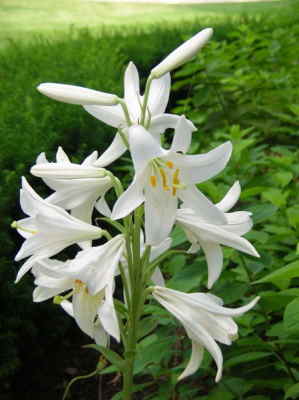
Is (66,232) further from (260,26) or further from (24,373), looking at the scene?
(260,26)

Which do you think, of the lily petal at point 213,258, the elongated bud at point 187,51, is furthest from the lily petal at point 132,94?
the lily petal at point 213,258

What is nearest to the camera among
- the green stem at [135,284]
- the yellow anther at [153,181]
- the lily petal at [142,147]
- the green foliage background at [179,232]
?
the lily petal at [142,147]

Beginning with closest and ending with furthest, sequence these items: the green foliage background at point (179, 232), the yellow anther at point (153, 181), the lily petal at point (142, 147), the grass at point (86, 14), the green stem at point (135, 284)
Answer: the lily petal at point (142, 147) < the yellow anther at point (153, 181) < the green stem at point (135, 284) < the green foliage background at point (179, 232) < the grass at point (86, 14)

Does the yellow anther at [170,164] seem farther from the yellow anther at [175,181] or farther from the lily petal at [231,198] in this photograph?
the lily petal at [231,198]

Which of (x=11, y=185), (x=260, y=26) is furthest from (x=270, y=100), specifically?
(x=11, y=185)

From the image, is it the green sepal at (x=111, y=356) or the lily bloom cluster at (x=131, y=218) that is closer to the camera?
the lily bloom cluster at (x=131, y=218)

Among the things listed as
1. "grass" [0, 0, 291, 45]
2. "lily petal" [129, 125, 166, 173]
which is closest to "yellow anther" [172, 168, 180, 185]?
"lily petal" [129, 125, 166, 173]

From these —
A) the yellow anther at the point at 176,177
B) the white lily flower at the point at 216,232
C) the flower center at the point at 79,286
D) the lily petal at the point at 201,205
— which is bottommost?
the flower center at the point at 79,286
